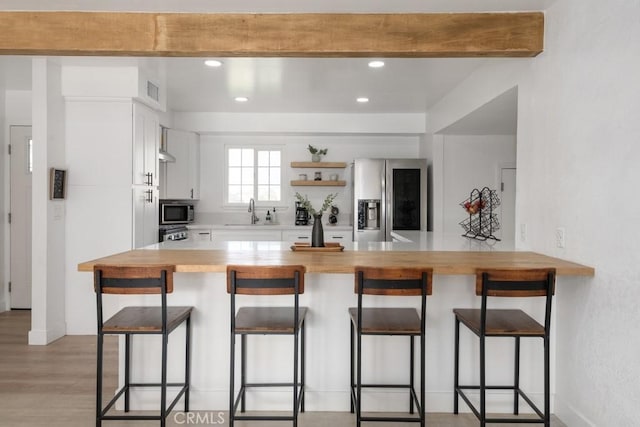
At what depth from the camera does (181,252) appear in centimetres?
275

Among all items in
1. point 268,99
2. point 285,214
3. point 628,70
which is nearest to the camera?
point 628,70

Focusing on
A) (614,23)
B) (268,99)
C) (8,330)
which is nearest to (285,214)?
(268,99)

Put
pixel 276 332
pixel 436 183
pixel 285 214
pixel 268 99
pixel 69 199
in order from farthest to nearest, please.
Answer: pixel 285 214 → pixel 436 183 → pixel 268 99 → pixel 69 199 → pixel 276 332

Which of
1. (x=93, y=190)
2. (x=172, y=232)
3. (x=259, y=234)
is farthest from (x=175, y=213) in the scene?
(x=93, y=190)

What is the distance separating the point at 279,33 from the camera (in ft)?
8.61

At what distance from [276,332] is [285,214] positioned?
4356 millimetres

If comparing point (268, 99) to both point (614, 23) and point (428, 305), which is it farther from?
point (614, 23)

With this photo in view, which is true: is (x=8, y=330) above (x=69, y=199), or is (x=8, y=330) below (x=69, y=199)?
below

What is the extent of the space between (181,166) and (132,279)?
157 inches

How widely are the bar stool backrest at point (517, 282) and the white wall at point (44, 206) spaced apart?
140 inches

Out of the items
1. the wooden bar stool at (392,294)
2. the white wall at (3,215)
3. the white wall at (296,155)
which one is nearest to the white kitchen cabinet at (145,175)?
the white wall at (3,215)

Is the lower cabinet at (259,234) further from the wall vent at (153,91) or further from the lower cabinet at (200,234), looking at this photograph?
the wall vent at (153,91)

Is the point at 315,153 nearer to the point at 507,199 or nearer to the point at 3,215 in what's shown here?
the point at 507,199

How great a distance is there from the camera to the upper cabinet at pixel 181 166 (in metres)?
5.72
